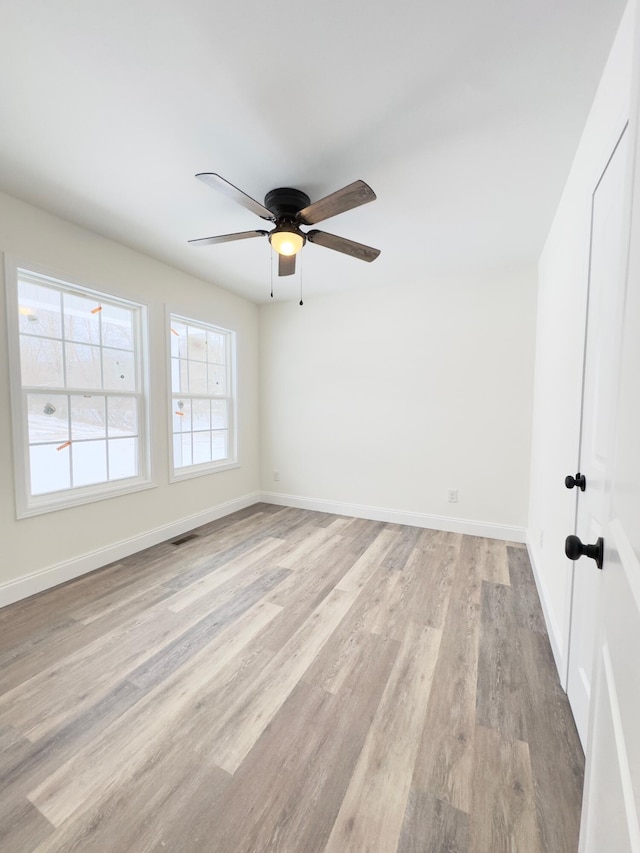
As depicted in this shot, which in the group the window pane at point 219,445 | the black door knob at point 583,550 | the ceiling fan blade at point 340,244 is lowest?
the window pane at point 219,445

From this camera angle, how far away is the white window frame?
3.36 m

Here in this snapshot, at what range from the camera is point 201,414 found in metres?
3.85

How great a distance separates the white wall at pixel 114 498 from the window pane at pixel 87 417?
42 cm

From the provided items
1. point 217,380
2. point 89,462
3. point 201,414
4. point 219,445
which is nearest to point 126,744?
point 89,462

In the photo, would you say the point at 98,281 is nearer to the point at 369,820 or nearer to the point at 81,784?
the point at 81,784

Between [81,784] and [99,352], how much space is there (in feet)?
8.62

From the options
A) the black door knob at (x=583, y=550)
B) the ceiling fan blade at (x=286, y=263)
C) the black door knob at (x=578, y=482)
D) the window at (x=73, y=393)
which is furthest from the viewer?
the window at (x=73, y=393)

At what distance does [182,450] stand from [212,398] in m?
0.68

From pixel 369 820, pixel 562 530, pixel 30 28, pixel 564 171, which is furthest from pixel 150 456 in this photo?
pixel 564 171

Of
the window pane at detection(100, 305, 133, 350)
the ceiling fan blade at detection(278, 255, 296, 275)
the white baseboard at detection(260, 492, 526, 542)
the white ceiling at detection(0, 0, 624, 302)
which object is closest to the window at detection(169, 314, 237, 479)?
the window pane at detection(100, 305, 133, 350)

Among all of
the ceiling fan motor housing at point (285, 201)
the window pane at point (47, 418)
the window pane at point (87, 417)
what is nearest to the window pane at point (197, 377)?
the window pane at point (87, 417)

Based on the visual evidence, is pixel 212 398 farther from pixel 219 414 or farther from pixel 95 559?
pixel 95 559

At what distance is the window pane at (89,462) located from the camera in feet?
8.96

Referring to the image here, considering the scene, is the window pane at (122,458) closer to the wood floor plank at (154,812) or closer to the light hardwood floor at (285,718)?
the light hardwood floor at (285,718)
